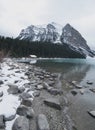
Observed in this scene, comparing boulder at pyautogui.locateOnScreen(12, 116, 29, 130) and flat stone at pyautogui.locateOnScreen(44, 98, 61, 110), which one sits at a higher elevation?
boulder at pyautogui.locateOnScreen(12, 116, 29, 130)

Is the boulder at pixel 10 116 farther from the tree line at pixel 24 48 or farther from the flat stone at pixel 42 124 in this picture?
the tree line at pixel 24 48

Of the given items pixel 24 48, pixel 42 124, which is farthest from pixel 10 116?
pixel 24 48

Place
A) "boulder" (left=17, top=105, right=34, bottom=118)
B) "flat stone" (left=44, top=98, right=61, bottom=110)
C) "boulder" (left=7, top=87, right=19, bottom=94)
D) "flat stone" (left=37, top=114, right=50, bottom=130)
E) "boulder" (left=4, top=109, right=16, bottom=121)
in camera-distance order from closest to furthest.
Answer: "flat stone" (left=37, top=114, right=50, bottom=130) < "boulder" (left=4, top=109, right=16, bottom=121) < "boulder" (left=17, top=105, right=34, bottom=118) < "flat stone" (left=44, top=98, right=61, bottom=110) < "boulder" (left=7, top=87, right=19, bottom=94)

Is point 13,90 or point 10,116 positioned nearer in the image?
point 10,116

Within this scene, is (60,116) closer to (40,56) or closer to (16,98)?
(16,98)

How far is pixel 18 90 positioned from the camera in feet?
38.1

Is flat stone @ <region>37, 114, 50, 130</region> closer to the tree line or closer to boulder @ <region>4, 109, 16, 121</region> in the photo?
boulder @ <region>4, 109, 16, 121</region>

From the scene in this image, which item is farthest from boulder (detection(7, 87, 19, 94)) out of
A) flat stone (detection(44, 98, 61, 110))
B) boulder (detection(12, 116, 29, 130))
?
boulder (detection(12, 116, 29, 130))

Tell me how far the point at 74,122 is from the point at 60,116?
89 cm

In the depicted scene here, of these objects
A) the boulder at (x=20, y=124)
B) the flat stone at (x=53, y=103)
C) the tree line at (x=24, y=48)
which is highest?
the tree line at (x=24, y=48)

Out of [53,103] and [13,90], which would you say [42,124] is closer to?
[53,103]

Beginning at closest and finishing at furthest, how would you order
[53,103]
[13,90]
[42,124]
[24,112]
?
1. [42,124]
2. [24,112]
3. [53,103]
4. [13,90]

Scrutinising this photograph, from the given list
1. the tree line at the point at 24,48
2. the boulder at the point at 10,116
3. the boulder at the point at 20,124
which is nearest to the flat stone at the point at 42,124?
the boulder at the point at 20,124

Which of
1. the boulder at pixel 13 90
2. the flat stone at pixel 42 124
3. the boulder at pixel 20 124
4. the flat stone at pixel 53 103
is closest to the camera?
the boulder at pixel 20 124
